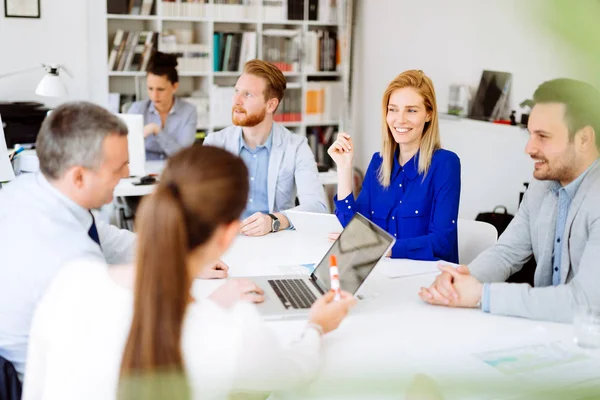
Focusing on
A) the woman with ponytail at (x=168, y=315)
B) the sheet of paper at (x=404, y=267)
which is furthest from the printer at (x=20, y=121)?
the woman with ponytail at (x=168, y=315)

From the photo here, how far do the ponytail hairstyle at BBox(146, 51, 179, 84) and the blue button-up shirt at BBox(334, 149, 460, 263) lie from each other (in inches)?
93.2

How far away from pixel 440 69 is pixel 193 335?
4.12m

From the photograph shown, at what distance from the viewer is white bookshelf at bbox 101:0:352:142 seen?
5344 mm

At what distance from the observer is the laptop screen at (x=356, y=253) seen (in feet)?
5.71

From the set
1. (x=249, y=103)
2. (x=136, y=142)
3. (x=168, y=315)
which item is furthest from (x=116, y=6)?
(x=168, y=315)

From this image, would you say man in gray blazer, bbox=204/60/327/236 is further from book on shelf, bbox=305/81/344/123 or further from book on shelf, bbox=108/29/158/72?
book on shelf, bbox=305/81/344/123

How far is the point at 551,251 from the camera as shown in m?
1.89

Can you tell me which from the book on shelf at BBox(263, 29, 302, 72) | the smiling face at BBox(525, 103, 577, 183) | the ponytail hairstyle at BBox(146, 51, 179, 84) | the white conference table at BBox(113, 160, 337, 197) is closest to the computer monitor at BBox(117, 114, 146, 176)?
the white conference table at BBox(113, 160, 337, 197)

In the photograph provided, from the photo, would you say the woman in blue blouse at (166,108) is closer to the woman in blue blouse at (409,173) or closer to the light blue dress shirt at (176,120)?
the light blue dress shirt at (176,120)

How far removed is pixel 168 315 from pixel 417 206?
5.55ft

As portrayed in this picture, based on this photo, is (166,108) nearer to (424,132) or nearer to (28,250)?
(424,132)

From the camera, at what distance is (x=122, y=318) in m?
1.07

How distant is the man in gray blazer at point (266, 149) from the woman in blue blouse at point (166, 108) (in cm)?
146

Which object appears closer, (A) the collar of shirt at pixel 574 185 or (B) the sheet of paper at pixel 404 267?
(A) the collar of shirt at pixel 574 185
